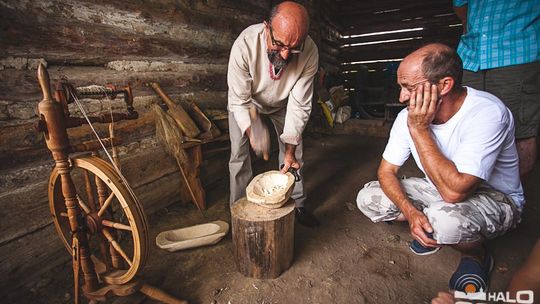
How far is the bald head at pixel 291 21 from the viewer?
1942 mm

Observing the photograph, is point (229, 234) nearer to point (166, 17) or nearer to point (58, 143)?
point (58, 143)

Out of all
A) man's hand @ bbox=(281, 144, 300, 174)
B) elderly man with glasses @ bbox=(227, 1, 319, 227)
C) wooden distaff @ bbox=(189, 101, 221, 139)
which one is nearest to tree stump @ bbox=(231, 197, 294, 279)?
man's hand @ bbox=(281, 144, 300, 174)

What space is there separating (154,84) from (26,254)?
5.50 feet

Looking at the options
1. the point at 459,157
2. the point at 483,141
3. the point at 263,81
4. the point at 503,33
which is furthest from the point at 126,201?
the point at 503,33

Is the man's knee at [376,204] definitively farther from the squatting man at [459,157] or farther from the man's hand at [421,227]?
the man's hand at [421,227]

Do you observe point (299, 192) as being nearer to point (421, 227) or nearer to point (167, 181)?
point (421, 227)

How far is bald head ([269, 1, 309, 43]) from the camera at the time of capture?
194 centimetres

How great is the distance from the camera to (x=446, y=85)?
1748 mm

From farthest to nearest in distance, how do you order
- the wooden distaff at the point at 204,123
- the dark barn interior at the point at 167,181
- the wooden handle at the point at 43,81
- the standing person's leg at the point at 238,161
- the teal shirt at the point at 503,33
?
the wooden distaff at the point at 204,123
the standing person's leg at the point at 238,161
the teal shirt at the point at 503,33
the dark barn interior at the point at 167,181
the wooden handle at the point at 43,81

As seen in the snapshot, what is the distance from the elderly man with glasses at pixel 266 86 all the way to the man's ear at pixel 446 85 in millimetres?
961

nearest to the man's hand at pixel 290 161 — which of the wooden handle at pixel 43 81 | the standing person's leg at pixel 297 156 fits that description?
the standing person's leg at pixel 297 156

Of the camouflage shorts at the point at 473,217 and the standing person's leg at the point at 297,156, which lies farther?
the standing person's leg at the point at 297,156

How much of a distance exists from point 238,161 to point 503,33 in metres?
2.46

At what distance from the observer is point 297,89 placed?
8.06ft
